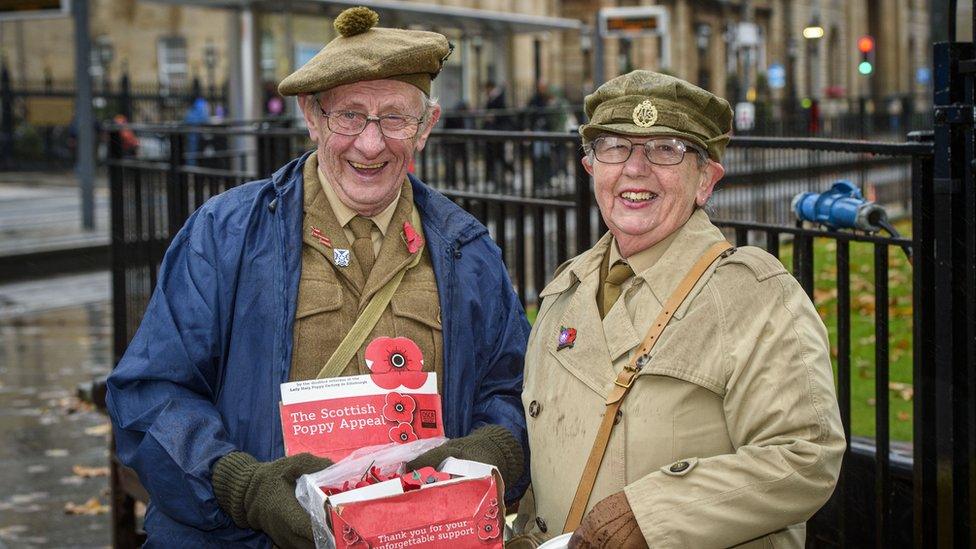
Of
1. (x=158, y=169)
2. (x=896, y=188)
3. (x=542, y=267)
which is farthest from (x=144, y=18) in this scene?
(x=542, y=267)

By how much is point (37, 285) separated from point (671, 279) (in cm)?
1340

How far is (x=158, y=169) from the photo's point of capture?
7.21 metres

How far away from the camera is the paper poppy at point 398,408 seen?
3.07 meters

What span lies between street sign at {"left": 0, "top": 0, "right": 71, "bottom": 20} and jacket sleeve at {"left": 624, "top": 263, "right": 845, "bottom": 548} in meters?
15.6

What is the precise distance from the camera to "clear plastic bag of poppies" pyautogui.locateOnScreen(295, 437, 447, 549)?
272 cm

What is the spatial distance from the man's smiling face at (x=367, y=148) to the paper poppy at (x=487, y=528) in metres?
0.92

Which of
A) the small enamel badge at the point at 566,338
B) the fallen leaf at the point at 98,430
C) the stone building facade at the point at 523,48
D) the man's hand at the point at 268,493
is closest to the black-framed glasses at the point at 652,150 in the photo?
the small enamel badge at the point at 566,338

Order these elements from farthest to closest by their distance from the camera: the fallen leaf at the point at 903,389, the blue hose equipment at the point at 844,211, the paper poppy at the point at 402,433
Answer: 1. the fallen leaf at the point at 903,389
2. the blue hose equipment at the point at 844,211
3. the paper poppy at the point at 402,433

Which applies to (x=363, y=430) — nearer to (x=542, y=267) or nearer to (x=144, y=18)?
(x=542, y=267)

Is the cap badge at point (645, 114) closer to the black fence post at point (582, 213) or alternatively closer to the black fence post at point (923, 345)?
the black fence post at point (923, 345)

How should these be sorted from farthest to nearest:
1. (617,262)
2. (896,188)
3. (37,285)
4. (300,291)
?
(896,188), (37,285), (300,291), (617,262)

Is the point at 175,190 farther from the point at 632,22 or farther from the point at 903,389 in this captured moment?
the point at 632,22

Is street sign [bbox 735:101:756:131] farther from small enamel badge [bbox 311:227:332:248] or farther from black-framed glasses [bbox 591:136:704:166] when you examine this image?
black-framed glasses [bbox 591:136:704:166]

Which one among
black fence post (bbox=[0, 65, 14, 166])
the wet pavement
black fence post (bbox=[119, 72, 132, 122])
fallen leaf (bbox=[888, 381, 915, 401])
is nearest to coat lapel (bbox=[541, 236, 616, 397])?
fallen leaf (bbox=[888, 381, 915, 401])
